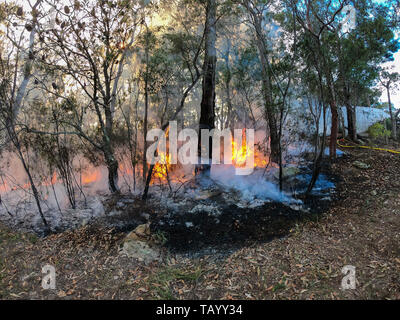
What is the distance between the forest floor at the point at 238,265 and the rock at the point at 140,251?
11 centimetres

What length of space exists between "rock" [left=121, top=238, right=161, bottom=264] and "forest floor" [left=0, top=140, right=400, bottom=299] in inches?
4.5

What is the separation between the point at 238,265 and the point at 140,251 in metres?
1.71

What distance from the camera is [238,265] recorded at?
4047mm

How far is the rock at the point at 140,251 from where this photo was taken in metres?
4.37

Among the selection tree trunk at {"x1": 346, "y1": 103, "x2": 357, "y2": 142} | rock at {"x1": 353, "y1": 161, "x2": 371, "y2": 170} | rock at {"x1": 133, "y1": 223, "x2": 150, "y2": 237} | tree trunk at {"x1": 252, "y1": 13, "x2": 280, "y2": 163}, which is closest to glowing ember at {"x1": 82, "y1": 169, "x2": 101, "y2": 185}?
rock at {"x1": 133, "y1": 223, "x2": 150, "y2": 237}

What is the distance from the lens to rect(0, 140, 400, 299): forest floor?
353 cm

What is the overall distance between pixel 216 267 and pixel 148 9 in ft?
21.8

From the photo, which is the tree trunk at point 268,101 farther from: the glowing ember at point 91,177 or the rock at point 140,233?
the glowing ember at point 91,177

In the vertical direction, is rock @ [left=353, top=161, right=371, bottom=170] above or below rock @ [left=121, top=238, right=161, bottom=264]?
above

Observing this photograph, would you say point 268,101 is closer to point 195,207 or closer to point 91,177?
point 195,207

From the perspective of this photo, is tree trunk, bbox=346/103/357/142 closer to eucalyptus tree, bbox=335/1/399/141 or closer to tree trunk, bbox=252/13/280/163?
eucalyptus tree, bbox=335/1/399/141

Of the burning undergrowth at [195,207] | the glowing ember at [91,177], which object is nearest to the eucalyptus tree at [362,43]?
the burning undergrowth at [195,207]
